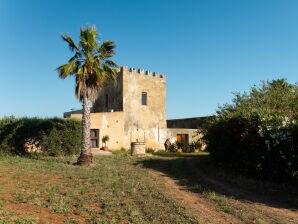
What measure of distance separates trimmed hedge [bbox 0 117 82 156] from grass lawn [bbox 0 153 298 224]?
6893mm

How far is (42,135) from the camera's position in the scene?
21.7m

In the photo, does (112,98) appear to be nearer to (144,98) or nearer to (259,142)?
(144,98)

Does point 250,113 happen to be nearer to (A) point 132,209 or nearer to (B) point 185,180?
(B) point 185,180

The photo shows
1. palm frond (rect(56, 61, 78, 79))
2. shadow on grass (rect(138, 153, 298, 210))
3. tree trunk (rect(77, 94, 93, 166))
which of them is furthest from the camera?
tree trunk (rect(77, 94, 93, 166))

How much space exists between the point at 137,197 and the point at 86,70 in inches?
367

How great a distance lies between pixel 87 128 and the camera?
17250 mm

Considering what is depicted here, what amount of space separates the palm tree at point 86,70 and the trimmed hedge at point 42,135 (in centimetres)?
569

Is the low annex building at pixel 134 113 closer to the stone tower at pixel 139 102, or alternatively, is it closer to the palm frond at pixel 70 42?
the stone tower at pixel 139 102

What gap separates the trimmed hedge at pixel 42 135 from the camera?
2095 centimetres

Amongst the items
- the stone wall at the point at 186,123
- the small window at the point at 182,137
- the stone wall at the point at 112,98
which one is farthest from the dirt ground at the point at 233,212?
the stone wall at the point at 186,123

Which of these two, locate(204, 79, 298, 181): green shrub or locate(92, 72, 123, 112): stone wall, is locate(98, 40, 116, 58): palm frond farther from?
locate(92, 72, 123, 112): stone wall

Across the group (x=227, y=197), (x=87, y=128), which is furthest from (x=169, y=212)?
(x=87, y=128)

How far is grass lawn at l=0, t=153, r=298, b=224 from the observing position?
7.71 m

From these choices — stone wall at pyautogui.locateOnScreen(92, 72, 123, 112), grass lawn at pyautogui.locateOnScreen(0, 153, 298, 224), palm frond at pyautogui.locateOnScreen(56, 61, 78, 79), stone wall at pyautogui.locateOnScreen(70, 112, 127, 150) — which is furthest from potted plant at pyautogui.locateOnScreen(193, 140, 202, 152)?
palm frond at pyautogui.locateOnScreen(56, 61, 78, 79)
